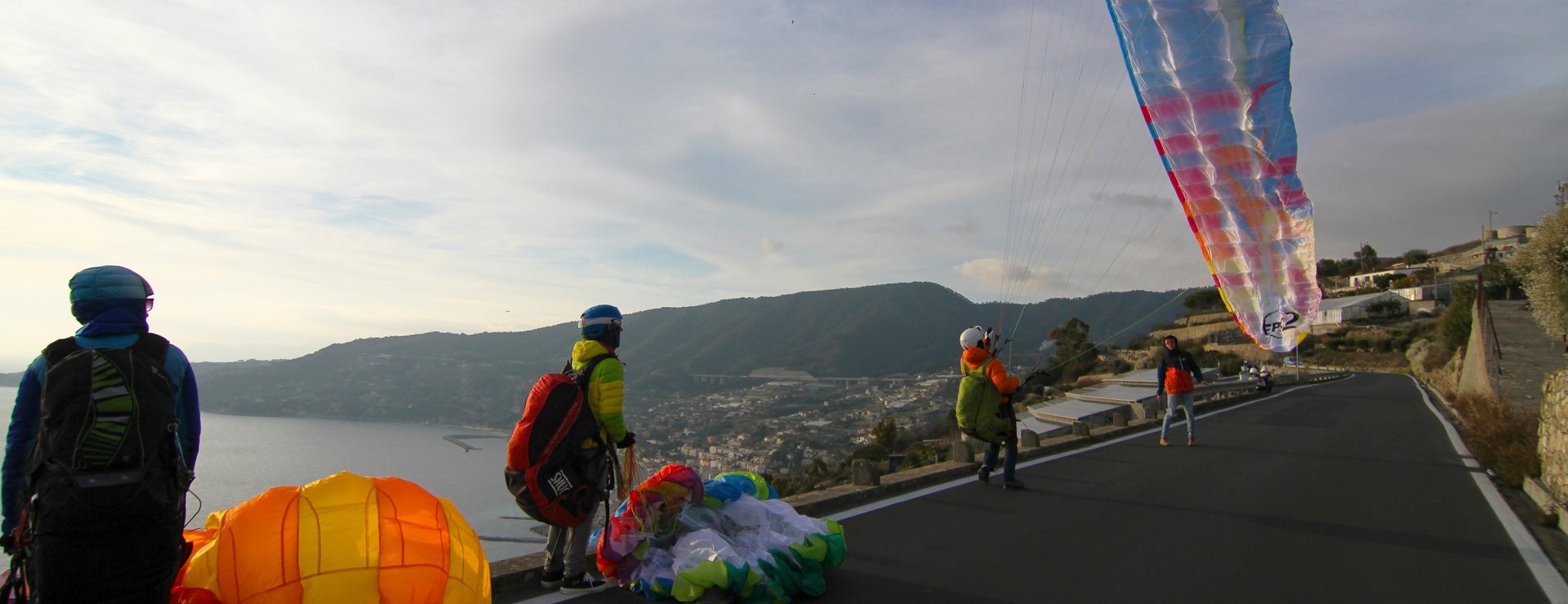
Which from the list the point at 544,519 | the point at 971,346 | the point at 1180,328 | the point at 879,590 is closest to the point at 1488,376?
the point at 971,346

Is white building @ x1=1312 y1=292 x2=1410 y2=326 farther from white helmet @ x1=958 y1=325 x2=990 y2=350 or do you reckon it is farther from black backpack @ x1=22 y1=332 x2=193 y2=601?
black backpack @ x1=22 y1=332 x2=193 y2=601

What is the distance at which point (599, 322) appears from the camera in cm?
461

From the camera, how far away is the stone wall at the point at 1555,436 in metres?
7.01

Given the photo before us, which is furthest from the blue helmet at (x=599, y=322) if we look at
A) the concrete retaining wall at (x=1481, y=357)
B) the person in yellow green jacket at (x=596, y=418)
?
the concrete retaining wall at (x=1481, y=357)

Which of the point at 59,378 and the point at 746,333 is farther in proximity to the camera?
the point at 746,333

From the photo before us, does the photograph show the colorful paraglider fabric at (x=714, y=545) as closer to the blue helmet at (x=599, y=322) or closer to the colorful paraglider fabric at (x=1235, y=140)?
the blue helmet at (x=599, y=322)

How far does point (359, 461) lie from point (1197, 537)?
1592cm

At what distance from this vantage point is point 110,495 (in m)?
2.56

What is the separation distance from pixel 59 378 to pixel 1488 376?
24.6m

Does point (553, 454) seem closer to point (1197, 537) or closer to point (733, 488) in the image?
point (733, 488)

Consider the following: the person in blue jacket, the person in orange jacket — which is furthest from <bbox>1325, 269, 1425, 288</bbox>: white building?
the person in blue jacket

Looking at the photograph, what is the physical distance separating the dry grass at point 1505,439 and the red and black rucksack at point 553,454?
33.0 ft

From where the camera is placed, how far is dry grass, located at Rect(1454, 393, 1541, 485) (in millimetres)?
9102

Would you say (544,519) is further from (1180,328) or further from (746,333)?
(1180,328)
